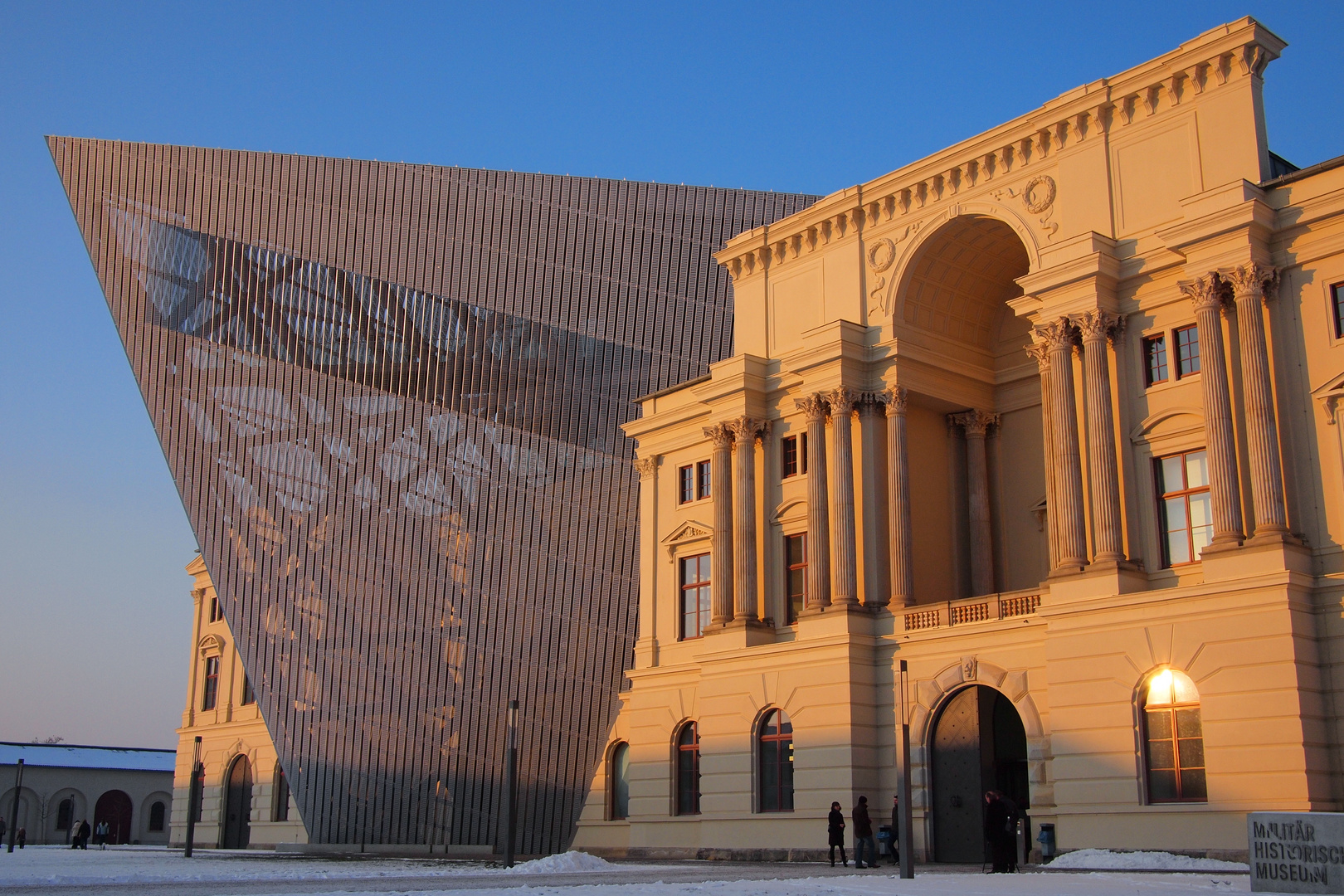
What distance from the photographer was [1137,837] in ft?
89.4

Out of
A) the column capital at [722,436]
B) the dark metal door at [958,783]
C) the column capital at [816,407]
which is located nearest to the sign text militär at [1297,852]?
the dark metal door at [958,783]

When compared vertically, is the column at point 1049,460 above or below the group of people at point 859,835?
above

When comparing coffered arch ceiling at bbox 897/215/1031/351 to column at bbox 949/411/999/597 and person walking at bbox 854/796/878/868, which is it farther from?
person walking at bbox 854/796/878/868

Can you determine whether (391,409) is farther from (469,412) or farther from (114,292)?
(114,292)

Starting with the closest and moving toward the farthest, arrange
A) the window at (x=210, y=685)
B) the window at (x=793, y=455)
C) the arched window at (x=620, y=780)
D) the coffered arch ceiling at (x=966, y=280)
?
the coffered arch ceiling at (x=966, y=280) → the window at (x=793, y=455) → the arched window at (x=620, y=780) → the window at (x=210, y=685)

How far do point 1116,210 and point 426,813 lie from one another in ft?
110

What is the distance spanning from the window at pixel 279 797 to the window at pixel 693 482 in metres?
32.9

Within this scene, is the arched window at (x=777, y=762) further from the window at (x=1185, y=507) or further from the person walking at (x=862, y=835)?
the window at (x=1185, y=507)

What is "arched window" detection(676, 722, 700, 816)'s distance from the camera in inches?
1539

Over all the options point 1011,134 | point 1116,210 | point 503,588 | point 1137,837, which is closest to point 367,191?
point 503,588

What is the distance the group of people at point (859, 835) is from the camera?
3019 cm

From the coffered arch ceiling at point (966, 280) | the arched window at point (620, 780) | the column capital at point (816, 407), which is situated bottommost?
the arched window at point (620, 780)

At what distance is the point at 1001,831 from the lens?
25391 millimetres

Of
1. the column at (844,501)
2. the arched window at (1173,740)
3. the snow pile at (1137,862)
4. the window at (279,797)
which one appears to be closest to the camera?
the snow pile at (1137,862)
